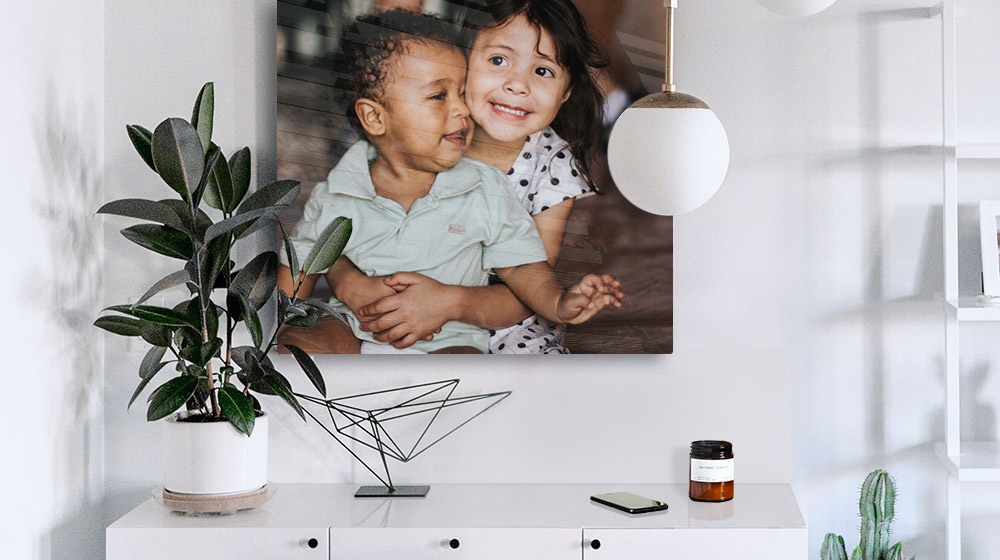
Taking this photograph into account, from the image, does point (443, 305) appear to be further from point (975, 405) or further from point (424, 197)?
point (975, 405)

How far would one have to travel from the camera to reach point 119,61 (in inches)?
94.3

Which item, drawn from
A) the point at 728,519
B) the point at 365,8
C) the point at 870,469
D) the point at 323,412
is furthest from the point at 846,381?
the point at 365,8

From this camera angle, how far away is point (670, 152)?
1097 millimetres

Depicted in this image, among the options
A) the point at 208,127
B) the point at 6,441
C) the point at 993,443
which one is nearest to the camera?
the point at 6,441

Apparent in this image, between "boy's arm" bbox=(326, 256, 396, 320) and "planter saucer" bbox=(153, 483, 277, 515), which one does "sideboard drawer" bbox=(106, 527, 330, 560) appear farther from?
"boy's arm" bbox=(326, 256, 396, 320)

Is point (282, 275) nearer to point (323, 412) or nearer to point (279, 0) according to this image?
point (323, 412)

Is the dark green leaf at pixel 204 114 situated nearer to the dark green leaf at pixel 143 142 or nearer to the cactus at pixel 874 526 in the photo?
the dark green leaf at pixel 143 142

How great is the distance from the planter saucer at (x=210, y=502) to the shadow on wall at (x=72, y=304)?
293 millimetres

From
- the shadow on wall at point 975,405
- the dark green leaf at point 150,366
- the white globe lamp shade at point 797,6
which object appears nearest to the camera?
the white globe lamp shade at point 797,6

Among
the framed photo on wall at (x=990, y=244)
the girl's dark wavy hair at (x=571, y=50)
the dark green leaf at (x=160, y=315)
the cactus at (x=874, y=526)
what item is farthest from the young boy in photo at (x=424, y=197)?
the framed photo on wall at (x=990, y=244)

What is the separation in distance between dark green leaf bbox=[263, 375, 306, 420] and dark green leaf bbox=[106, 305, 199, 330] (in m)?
0.19

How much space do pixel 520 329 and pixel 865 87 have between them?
102 centimetres

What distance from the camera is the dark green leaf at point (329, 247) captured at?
2.12m

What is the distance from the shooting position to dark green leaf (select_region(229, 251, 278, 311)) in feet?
6.98
